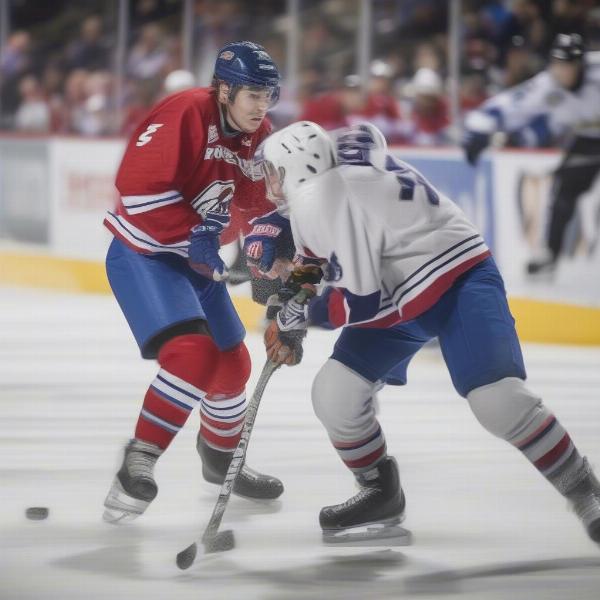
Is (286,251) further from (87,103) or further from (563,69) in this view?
(87,103)

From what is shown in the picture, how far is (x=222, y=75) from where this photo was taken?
403 cm

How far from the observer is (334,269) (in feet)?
11.8

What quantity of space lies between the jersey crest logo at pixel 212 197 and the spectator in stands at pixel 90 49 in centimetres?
852

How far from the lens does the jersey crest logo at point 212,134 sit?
4035 millimetres

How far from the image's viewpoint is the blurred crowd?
928 cm

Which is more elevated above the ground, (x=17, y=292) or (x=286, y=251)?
(x=286, y=251)

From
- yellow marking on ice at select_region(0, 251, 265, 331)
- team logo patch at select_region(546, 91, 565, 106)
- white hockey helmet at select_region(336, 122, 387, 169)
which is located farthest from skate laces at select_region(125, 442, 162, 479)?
yellow marking on ice at select_region(0, 251, 265, 331)

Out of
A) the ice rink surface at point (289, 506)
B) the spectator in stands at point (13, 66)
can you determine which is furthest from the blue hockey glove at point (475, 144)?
the spectator in stands at point (13, 66)

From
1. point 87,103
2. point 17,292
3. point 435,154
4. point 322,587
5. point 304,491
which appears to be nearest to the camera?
point 322,587

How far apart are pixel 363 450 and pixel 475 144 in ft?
16.2

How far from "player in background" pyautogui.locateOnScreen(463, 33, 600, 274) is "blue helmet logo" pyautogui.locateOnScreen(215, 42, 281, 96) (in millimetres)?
4186

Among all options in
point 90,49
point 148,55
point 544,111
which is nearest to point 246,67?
point 544,111

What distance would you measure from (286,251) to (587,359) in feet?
13.2

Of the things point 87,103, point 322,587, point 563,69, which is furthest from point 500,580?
point 87,103
